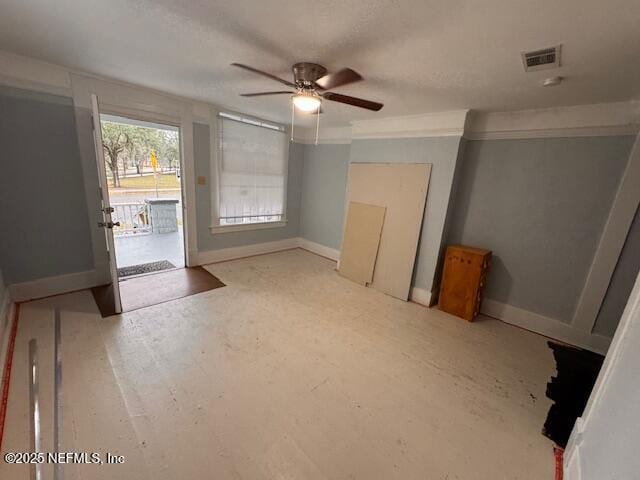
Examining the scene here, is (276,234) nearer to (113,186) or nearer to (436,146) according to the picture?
(436,146)

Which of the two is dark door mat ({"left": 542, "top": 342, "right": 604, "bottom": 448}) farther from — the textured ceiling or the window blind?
the window blind

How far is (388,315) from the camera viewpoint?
9.73ft

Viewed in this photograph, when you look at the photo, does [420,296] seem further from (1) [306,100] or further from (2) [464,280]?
(1) [306,100]

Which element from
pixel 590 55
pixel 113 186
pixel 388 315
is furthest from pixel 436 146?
pixel 113 186

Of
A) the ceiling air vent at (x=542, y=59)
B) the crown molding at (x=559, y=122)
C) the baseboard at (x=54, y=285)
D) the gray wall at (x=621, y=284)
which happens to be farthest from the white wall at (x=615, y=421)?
the baseboard at (x=54, y=285)

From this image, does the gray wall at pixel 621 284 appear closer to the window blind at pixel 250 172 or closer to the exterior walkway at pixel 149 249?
the window blind at pixel 250 172

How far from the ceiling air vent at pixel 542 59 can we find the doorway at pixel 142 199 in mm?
3431

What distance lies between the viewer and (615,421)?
108cm

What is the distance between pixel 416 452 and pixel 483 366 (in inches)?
46.4

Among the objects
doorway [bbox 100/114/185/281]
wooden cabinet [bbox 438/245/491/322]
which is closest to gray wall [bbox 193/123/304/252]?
doorway [bbox 100/114/185/281]

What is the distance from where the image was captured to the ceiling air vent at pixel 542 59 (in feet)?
5.00

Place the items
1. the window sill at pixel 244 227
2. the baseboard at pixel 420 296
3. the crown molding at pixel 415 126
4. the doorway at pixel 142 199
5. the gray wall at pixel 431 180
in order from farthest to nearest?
the window sill at pixel 244 227
the doorway at pixel 142 199
the baseboard at pixel 420 296
the gray wall at pixel 431 180
the crown molding at pixel 415 126

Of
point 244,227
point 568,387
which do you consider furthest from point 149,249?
point 568,387

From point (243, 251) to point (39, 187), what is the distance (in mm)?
2559
